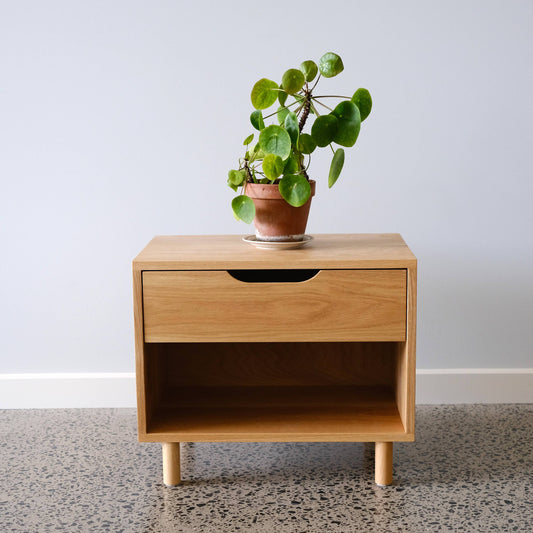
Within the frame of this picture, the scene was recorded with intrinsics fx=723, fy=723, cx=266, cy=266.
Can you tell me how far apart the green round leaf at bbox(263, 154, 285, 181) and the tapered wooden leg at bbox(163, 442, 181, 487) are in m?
0.59

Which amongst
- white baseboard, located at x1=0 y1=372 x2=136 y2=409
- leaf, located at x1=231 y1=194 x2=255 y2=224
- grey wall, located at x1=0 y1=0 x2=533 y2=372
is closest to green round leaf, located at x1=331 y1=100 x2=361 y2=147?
leaf, located at x1=231 y1=194 x2=255 y2=224

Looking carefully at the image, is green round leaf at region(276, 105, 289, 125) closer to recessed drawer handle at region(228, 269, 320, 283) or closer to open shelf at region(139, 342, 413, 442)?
recessed drawer handle at region(228, 269, 320, 283)

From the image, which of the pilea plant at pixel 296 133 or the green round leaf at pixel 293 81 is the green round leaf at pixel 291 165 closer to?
the pilea plant at pixel 296 133

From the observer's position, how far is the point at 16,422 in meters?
1.91

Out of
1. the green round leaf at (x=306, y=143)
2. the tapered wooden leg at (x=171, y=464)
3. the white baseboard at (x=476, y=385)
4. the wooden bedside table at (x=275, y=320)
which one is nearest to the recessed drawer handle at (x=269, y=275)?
the wooden bedside table at (x=275, y=320)

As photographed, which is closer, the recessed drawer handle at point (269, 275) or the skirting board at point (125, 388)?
the recessed drawer handle at point (269, 275)

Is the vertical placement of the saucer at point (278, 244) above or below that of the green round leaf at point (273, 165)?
below

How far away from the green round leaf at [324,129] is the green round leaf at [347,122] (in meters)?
0.01

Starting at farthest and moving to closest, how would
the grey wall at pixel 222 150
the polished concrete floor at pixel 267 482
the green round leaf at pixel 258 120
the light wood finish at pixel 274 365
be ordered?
the grey wall at pixel 222 150 → the light wood finish at pixel 274 365 → the green round leaf at pixel 258 120 → the polished concrete floor at pixel 267 482

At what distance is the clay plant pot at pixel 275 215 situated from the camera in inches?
57.9

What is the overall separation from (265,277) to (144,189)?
0.53 m

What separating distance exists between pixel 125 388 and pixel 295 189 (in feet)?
2.87

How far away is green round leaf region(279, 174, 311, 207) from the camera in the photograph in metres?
1.43

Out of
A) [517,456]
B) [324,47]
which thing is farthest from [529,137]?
[517,456]
